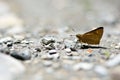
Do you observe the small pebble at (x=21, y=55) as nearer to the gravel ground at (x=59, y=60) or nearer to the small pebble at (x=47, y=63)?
the gravel ground at (x=59, y=60)

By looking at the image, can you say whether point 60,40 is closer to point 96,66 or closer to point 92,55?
point 92,55

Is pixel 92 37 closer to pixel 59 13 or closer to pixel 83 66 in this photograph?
pixel 83 66

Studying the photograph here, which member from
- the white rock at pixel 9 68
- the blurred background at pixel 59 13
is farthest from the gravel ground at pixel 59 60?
the blurred background at pixel 59 13

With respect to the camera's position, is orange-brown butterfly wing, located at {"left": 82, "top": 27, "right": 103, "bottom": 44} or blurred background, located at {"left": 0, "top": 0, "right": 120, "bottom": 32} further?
blurred background, located at {"left": 0, "top": 0, "right": 120, "bottom": 32}

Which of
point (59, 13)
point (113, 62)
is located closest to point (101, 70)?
point (113, 62)

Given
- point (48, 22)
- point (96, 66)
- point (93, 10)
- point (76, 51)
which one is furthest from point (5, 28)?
point (96, 66)

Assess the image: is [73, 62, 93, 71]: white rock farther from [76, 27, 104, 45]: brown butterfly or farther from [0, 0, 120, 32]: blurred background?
[0, 0, 120, 32]: blurred background

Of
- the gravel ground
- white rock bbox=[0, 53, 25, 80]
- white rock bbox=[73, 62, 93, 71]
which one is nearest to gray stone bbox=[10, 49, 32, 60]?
the gravel ground
